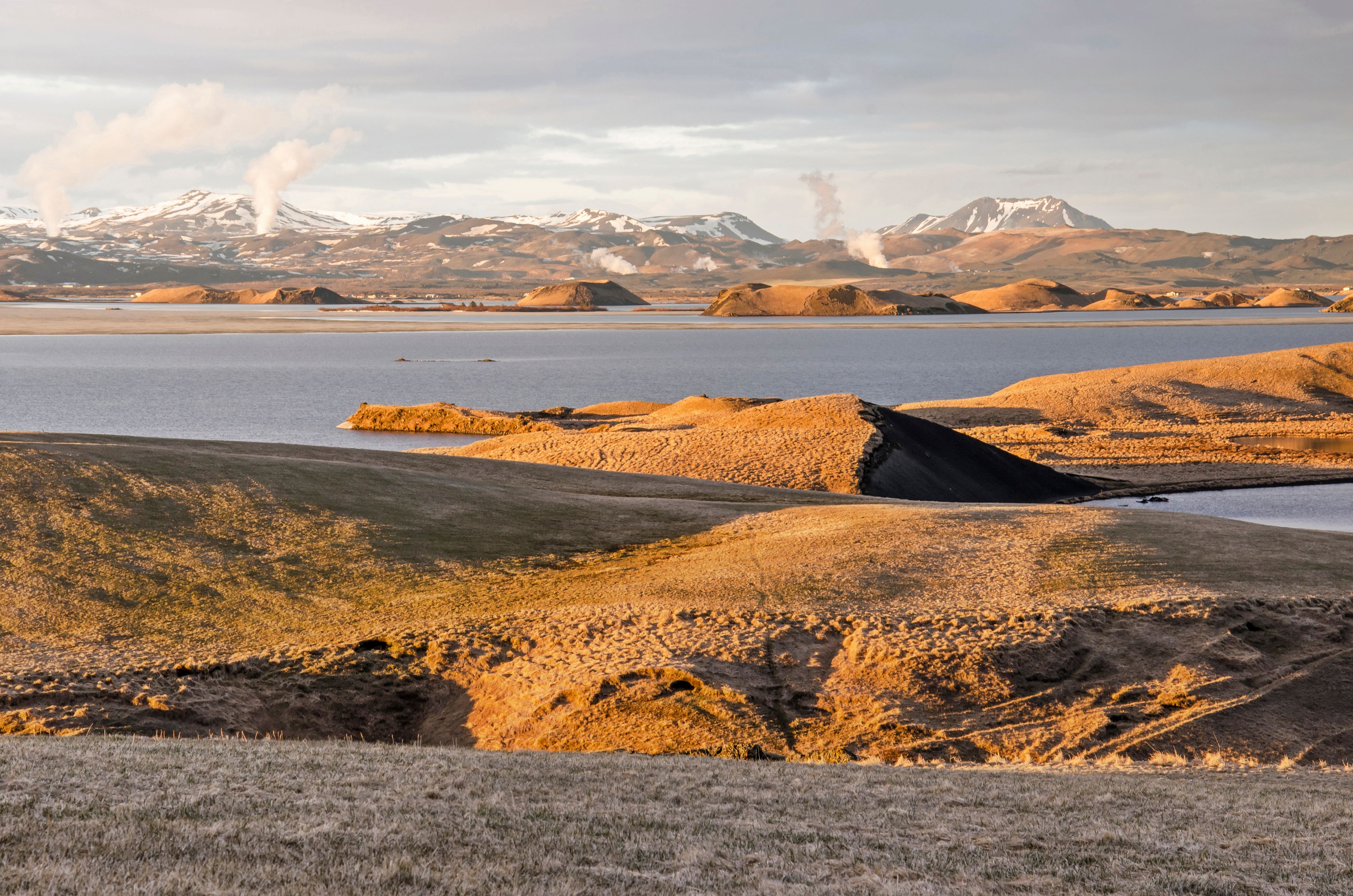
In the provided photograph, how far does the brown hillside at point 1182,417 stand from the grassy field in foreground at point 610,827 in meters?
45.4

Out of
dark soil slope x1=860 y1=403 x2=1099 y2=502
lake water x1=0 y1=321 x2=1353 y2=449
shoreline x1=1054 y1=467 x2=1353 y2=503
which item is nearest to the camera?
dark soil slope x1=860 y1=403 x2=1099 y2=502

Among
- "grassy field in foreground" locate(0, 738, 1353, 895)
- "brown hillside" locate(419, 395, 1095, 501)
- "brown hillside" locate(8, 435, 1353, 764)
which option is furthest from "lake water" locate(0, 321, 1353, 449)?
"grassy field in foreground" locate(0, 738, 1353, 895)

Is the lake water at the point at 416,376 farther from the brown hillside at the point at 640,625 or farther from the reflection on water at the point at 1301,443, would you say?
the reflection on water at the point at 1301,443

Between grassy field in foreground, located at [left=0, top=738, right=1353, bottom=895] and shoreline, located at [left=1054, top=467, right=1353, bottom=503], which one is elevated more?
grassy field in foreground, located at [left=0, top=738, right=1353, bottom=895]

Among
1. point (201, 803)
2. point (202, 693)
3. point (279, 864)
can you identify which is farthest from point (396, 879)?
point (202, 693)

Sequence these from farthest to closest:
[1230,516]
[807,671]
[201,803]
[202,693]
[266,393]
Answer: [266,393], [1230,516], [807,671], [202,693], [201,803]

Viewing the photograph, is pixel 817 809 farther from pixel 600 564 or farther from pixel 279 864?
pixel 600 564

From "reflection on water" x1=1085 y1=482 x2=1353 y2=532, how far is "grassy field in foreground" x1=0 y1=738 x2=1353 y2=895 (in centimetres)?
3306

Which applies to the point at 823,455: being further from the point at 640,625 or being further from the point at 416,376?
the point at 416,376

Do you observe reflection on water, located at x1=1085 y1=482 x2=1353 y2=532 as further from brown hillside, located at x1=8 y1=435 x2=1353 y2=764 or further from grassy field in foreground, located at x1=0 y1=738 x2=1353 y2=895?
grassy field in foreground, located at x1=0 y1=738 x2=1353 y2=895

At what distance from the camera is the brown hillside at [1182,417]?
5819 cm

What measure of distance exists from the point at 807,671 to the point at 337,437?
6270cm

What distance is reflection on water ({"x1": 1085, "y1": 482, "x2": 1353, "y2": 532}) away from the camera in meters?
43.1

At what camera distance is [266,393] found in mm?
109938
